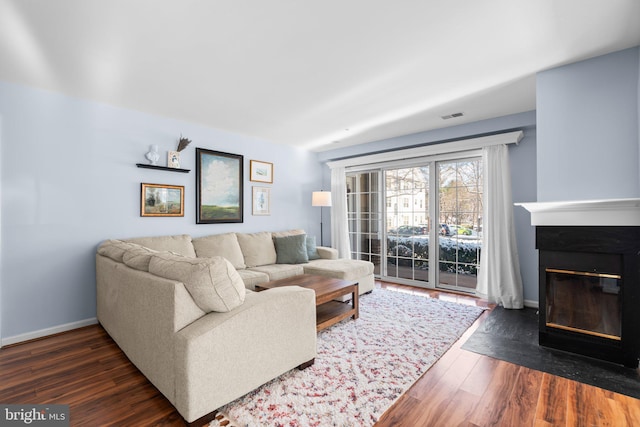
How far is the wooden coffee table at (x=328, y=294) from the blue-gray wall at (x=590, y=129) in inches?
78.1

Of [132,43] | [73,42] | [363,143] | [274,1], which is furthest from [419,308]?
[73,42]

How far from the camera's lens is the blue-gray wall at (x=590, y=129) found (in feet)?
7.58

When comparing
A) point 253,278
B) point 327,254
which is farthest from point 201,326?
point 327,254

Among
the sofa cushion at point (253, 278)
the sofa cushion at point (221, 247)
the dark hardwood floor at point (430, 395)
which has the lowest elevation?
the dark hardwood floor at point (430, 395)

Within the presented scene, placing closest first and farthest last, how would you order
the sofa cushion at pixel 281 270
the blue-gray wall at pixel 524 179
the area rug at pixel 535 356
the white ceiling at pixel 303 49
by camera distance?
the white ceiling at pixel 303 49
the area rug at pixel 535 356
the blue-gray wall at pixel 524 179
the sofa cushion at pixel 281 270

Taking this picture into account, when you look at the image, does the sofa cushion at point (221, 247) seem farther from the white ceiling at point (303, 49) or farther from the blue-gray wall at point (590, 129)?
the blue-gray wall at point (590, 129)

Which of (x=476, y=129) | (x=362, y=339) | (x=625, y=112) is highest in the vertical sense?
(x=476, y=129)

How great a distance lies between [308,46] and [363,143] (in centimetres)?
310

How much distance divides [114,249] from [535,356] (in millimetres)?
3701

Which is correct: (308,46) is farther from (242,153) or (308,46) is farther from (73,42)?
(242,153)

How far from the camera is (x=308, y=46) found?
2.23m

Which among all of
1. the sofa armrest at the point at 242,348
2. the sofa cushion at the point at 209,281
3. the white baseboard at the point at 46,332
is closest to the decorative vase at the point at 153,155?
the white baseboard at the point at 46,332

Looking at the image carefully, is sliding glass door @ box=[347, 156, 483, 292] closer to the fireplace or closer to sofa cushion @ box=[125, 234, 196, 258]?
the fireplace

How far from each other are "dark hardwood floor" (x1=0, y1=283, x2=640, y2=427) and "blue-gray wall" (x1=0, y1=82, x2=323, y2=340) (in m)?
0.62
